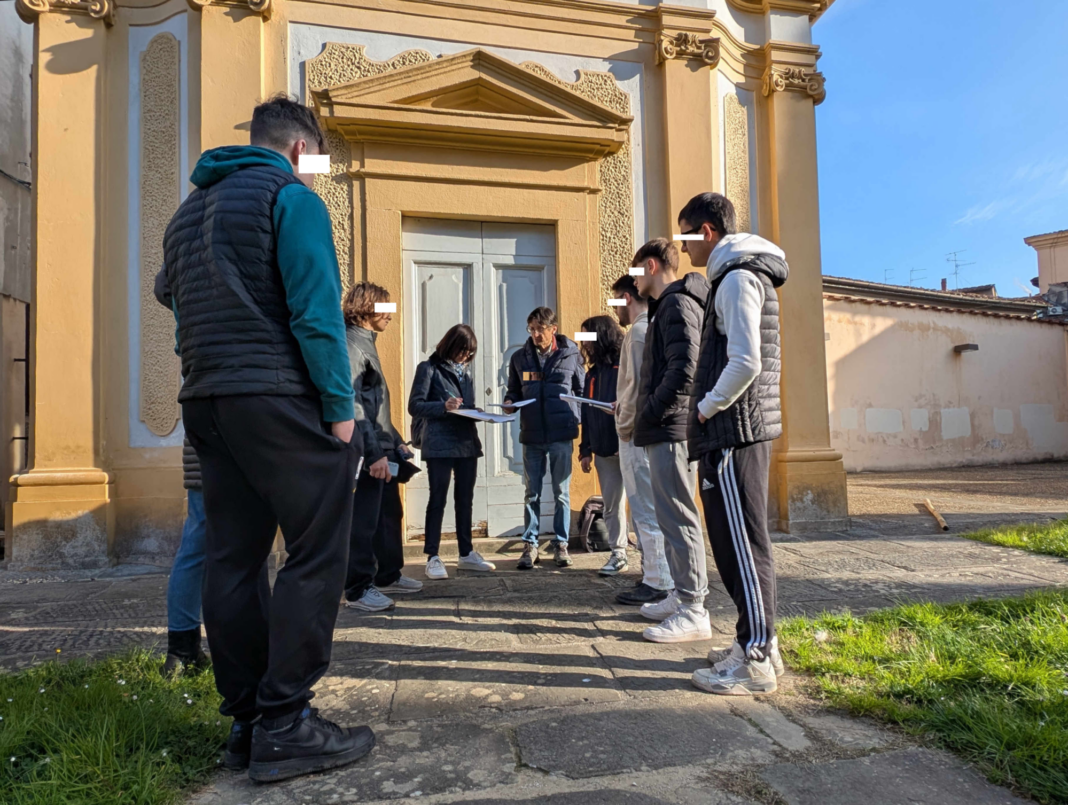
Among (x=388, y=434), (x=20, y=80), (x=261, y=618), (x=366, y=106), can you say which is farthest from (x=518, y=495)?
(x=20, y=80)

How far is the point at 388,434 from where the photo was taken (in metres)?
4.05

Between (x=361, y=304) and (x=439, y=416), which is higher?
(x=361, y=304)

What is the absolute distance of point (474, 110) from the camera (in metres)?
6.01

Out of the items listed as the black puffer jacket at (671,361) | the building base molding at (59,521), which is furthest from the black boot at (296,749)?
the building base molding at (59,521)

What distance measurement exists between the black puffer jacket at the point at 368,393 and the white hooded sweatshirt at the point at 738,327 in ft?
6.03

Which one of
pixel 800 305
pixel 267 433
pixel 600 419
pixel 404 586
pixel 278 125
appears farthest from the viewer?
pixel 800 305

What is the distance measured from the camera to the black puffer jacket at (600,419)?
4.72m

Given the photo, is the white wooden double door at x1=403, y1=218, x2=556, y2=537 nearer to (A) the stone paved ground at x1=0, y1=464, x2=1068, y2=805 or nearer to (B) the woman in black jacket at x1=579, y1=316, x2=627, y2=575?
(A) the stone paved ground at x1=0, y1=464, x2=1068, y2=805

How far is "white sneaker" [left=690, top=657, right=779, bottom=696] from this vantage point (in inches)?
102

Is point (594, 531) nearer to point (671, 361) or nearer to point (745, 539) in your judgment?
point (671, 361)

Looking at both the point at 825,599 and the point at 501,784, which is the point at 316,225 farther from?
the point at 825,599

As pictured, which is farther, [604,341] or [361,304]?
[604,341]

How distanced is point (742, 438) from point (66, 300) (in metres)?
5.08

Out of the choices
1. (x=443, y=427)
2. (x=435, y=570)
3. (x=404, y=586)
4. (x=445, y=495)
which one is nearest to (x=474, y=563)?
(x=435, y=570)
